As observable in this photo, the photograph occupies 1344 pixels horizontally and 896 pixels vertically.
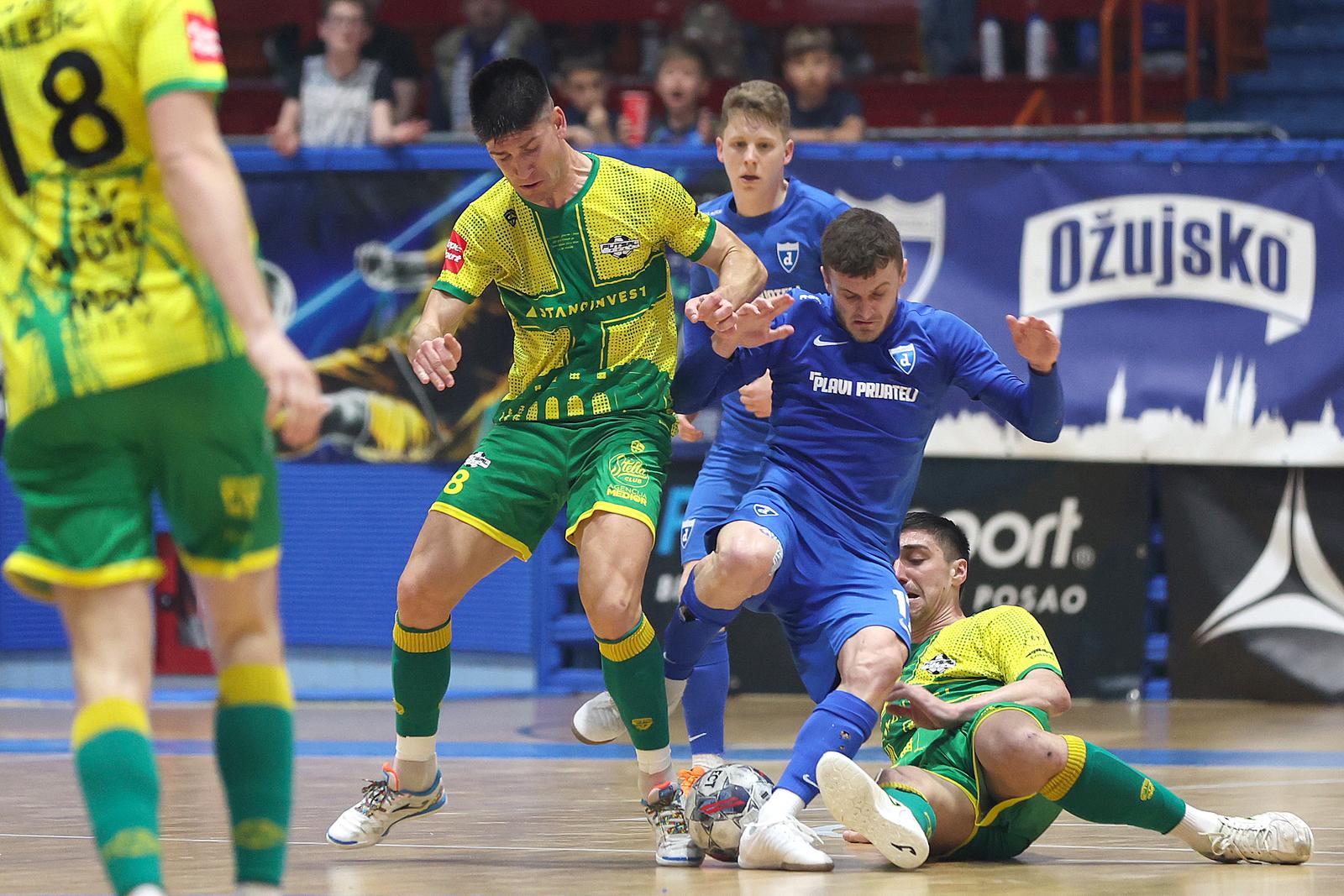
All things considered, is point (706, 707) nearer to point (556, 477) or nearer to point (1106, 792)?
point (556, 477)

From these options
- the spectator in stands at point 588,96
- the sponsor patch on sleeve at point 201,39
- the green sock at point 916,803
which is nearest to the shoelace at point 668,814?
the green sock at point 916,803

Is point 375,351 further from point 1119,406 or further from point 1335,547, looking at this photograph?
point 1335,547

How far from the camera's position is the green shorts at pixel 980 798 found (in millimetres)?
5020

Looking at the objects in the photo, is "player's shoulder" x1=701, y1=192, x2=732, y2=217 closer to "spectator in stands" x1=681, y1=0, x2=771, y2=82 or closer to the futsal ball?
the futsal ball

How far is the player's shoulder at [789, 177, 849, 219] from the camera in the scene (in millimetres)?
6902

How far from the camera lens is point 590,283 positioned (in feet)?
18.4

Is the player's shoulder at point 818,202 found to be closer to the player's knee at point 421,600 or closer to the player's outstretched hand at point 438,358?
the player's outstretched hand at point 438,358

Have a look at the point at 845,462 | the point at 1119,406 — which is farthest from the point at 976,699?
the point at 1119,406

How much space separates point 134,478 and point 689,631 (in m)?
2.54

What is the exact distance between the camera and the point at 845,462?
18.2ft

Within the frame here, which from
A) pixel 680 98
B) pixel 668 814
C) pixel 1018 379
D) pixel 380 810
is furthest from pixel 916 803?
pixel 680 98

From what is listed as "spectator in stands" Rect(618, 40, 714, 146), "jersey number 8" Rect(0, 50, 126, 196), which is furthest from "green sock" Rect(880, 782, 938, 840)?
"spectator in stands" Rect(618, 40, 714, 146)

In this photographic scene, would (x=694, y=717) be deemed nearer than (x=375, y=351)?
Yes

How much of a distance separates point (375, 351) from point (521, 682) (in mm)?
2050
